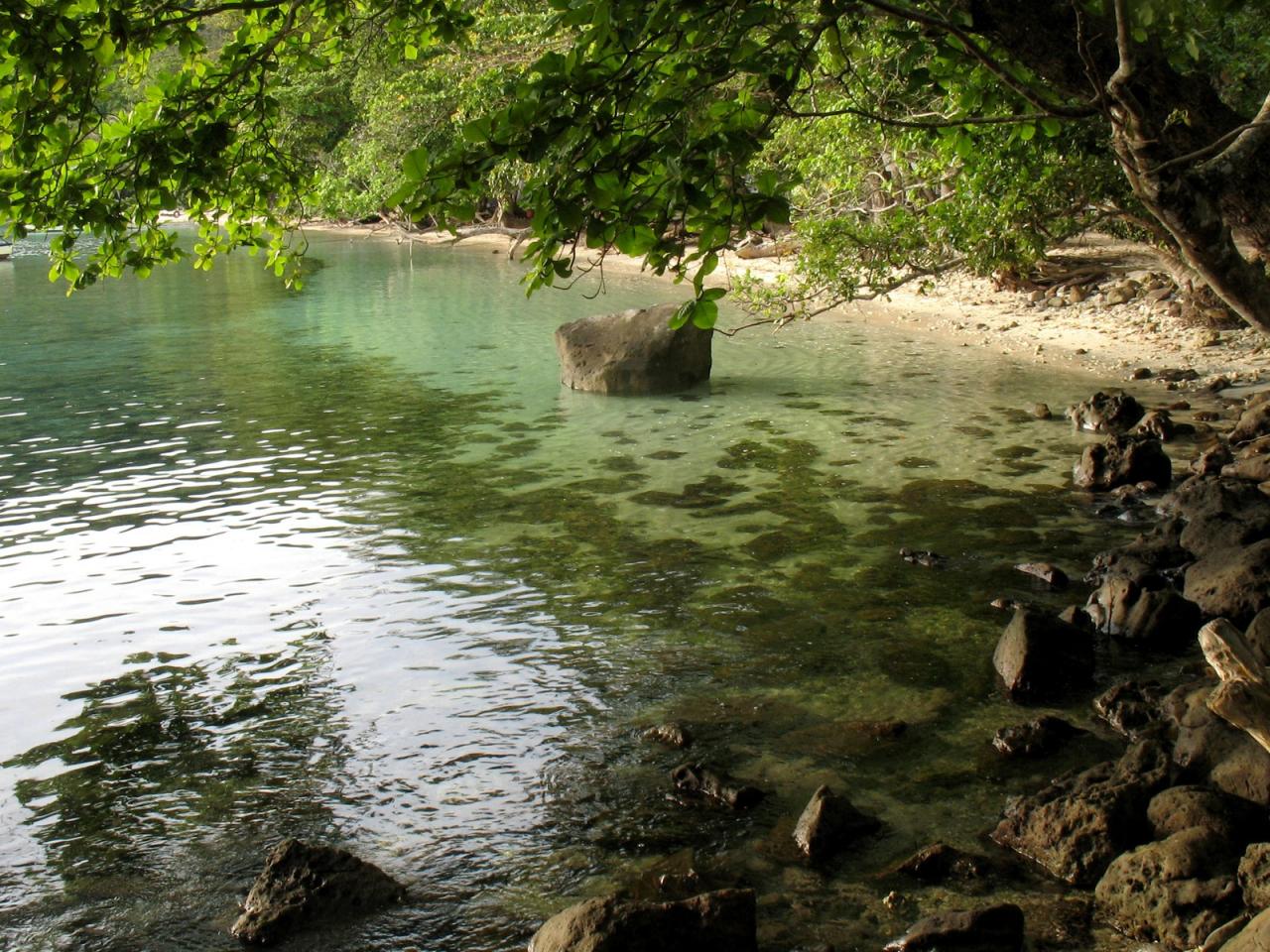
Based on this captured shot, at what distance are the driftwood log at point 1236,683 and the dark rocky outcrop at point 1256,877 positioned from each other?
2.84 feet

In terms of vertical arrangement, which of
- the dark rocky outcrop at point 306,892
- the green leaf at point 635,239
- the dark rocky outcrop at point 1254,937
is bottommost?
the dark rocky outcrop at point 306,892

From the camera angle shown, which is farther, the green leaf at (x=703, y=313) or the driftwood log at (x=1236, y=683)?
the green leaf at (x=703, y=313)

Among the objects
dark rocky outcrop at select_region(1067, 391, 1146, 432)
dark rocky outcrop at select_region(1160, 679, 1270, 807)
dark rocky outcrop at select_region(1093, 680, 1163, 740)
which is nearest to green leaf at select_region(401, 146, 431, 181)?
dark rocky outcrop at select_region(1160, 679, 1270, 807)

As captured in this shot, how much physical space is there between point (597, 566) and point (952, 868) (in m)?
6.31

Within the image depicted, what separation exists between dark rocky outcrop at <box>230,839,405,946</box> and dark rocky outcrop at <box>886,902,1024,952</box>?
2.83 metres

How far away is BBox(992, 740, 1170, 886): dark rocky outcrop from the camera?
6715mm

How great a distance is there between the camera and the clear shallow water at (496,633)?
731cm

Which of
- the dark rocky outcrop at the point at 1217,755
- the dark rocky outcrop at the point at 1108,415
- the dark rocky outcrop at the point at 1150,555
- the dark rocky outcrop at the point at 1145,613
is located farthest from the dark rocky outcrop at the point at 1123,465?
the dark rocky outcrop at the point at 1217,755

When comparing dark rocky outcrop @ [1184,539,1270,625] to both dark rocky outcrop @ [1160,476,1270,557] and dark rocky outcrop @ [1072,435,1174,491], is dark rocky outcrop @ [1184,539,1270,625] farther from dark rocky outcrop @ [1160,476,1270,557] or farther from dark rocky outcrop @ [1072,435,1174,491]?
dark rocky outcrop @ [1072,435,1174,491]

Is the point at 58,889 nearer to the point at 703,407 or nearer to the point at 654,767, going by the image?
the point at 654,767

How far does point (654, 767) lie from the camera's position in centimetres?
827

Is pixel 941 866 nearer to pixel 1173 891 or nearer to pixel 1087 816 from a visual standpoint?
pixel 1087 816

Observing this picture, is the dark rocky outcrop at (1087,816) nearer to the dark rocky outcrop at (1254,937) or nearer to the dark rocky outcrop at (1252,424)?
the dark rocky outcrop at (1254,937)

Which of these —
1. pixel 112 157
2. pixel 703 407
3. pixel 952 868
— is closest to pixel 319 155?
pixel 703 407
